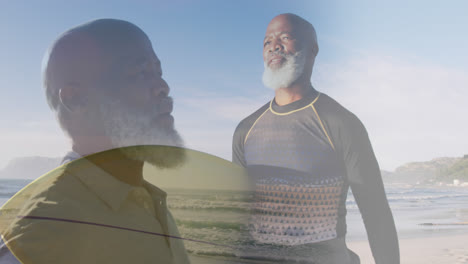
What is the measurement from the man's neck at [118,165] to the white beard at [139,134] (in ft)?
0.05

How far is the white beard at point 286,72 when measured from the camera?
1.29m

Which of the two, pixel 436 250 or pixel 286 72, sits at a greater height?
pixel 286 72

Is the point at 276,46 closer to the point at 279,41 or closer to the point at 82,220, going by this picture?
the point at 279,41

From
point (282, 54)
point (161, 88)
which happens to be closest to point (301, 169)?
point (282, 54)

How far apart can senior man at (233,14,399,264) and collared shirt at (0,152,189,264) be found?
0.44 metres

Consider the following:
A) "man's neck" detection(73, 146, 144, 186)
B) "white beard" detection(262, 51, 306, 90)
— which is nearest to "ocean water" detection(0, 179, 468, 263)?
"man's neck" detection(73, 146, 144, 186)

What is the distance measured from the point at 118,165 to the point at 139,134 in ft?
0.29

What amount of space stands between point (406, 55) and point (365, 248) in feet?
2.59

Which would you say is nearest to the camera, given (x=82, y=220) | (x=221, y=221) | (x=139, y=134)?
(x=82, y=220)

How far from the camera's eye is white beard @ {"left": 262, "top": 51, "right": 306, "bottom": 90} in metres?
1.29

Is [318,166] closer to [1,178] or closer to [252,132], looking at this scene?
[252,132]

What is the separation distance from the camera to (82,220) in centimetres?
85

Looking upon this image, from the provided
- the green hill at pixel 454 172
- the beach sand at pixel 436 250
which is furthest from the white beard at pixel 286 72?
the green hill at pixel 454 172

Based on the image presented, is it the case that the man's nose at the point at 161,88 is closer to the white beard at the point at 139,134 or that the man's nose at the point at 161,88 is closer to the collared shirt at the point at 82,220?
the white beard at the point at 139,134
